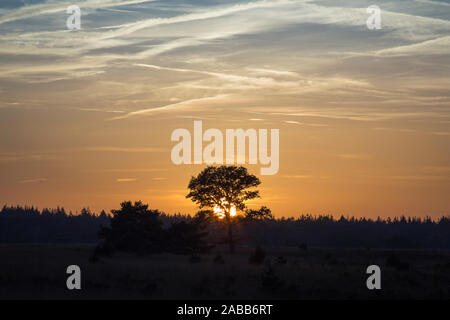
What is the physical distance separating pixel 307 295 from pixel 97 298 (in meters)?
11.3

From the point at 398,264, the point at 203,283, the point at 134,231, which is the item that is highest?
the point at 134,231

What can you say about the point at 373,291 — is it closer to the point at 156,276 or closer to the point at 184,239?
the point at 156,276

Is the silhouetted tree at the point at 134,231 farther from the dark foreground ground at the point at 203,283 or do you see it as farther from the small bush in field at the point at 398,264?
the small bush in field at the point at 398,264

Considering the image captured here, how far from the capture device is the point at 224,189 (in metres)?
73.6

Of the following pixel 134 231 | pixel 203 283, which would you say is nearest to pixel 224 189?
pixel 134 231

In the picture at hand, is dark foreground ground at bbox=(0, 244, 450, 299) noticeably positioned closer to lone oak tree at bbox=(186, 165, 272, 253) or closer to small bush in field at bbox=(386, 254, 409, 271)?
small bush in field at bbox=(386, 254, 409, 271)

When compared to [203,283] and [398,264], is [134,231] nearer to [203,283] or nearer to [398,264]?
[398,264]

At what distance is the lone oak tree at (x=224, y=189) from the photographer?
240ft

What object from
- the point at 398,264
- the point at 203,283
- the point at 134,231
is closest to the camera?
the point at 203,283

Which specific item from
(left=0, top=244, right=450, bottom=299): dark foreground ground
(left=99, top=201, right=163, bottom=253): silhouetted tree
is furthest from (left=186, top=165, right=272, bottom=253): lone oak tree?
(left=0, top=244, right=450, bottom=299): dark foreground ground

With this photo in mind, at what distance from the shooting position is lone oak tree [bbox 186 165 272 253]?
2881 inches

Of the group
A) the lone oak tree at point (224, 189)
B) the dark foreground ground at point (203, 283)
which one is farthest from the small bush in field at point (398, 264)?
the lone oak tree at point (224, 189)

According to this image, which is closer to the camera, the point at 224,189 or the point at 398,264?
the point at 398,264

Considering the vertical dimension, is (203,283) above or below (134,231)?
below
